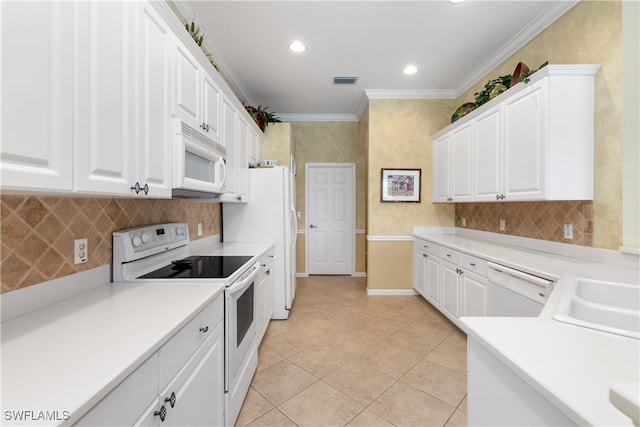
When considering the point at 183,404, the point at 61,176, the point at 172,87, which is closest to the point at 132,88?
the point at 172,87

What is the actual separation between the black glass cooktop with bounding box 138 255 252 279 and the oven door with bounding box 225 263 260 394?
10cm

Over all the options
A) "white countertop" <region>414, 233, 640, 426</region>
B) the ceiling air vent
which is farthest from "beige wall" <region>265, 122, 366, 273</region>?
"white countertop" <region>414, 233, 640, 426</region>

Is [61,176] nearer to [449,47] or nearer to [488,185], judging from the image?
[488,185]

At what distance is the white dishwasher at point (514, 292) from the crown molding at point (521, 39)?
2.10 metres

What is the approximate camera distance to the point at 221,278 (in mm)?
1522

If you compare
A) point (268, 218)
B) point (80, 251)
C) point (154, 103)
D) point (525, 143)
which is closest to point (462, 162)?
point (525, 143)

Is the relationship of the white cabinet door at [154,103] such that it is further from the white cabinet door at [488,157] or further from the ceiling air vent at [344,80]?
the white cabinet door at [488,157]

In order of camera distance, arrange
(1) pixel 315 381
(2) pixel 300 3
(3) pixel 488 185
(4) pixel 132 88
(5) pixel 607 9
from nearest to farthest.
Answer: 1. (4) pixel 132 88
2. (5) pixel 607 9
3. (1) pixel 315 381
4. (2) pixel 300 3
5. (3) pixel 488 185

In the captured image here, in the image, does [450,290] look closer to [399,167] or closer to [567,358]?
[399,167]

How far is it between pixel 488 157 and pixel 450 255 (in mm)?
1039

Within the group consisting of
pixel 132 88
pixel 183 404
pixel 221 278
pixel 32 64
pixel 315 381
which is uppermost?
pixel 132 88

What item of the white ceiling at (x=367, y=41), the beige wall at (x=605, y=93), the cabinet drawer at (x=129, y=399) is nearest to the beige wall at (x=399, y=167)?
the white ceiling at (x=367, y=41)

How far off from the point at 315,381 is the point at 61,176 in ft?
6.39

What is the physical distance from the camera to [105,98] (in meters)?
1.03
